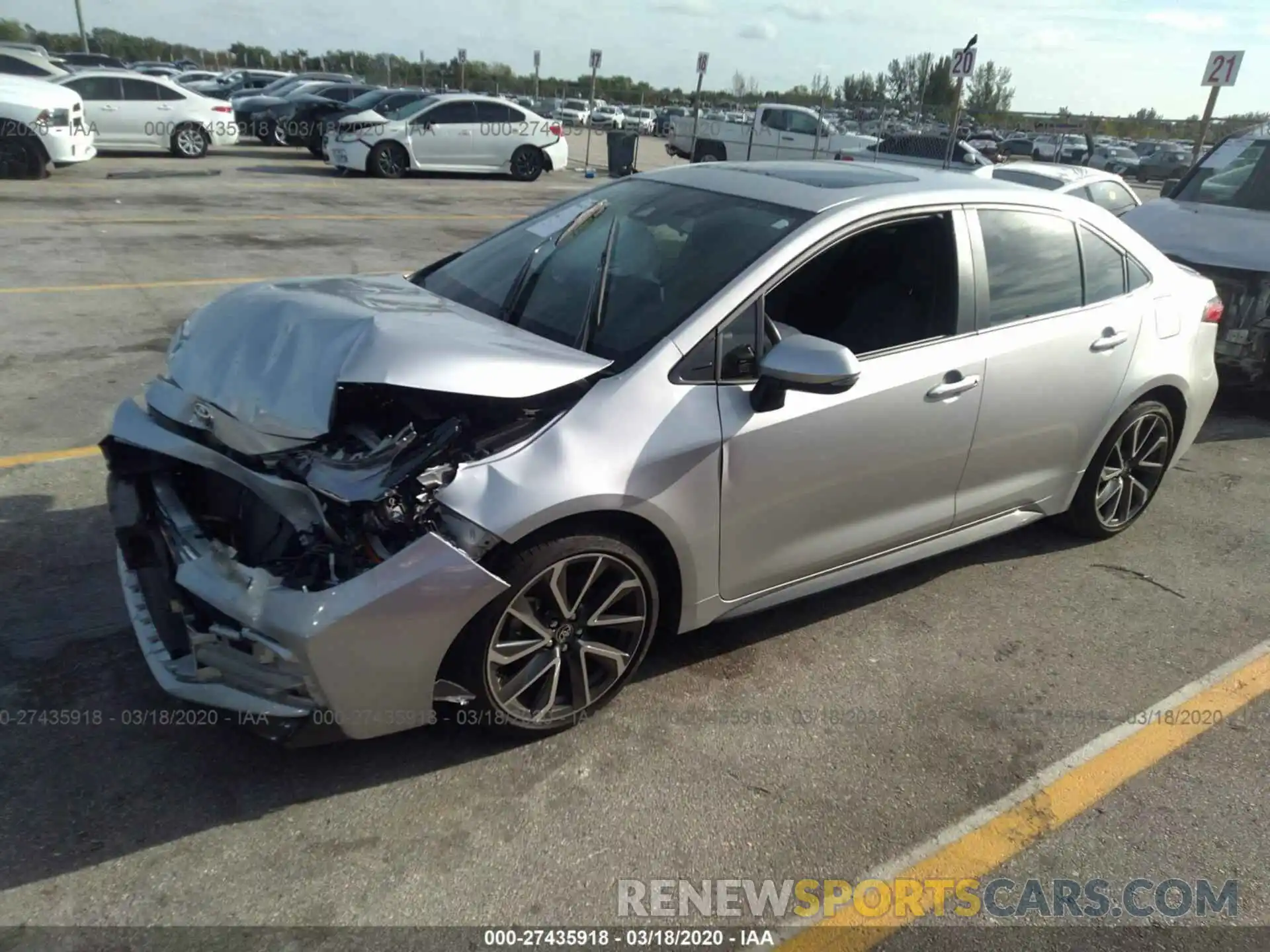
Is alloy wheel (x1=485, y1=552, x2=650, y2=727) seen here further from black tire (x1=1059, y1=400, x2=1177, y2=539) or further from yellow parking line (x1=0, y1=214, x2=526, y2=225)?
yellow parking line (x1=0, y1=214, x2=526, y2=225)

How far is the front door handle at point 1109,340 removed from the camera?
168 inches

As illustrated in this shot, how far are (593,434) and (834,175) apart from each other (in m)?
1.86

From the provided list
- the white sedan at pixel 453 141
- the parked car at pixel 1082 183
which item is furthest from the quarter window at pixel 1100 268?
the white sedan at pixel 453 141

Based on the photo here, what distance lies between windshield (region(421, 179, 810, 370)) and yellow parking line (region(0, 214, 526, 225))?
791cm

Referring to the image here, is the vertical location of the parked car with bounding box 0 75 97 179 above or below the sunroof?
below

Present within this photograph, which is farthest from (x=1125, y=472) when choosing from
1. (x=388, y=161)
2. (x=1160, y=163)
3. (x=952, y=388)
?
(x=1160, y=163)

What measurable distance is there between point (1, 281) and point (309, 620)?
795 cm

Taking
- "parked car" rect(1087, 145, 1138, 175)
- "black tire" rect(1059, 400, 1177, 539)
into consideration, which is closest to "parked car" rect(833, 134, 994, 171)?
"black tire" rect(1059, 400, 1177, 539)

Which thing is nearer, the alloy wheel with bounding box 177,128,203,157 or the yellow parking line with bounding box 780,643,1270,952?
the yellow parking line with bounding box 780,643,1270,952

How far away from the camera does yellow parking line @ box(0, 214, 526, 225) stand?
1167cm

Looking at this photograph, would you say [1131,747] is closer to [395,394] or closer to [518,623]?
[518,623]

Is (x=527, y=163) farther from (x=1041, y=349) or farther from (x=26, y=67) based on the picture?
(x=1041, y=349)

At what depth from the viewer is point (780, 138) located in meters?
24.5

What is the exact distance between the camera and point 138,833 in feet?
8.78
